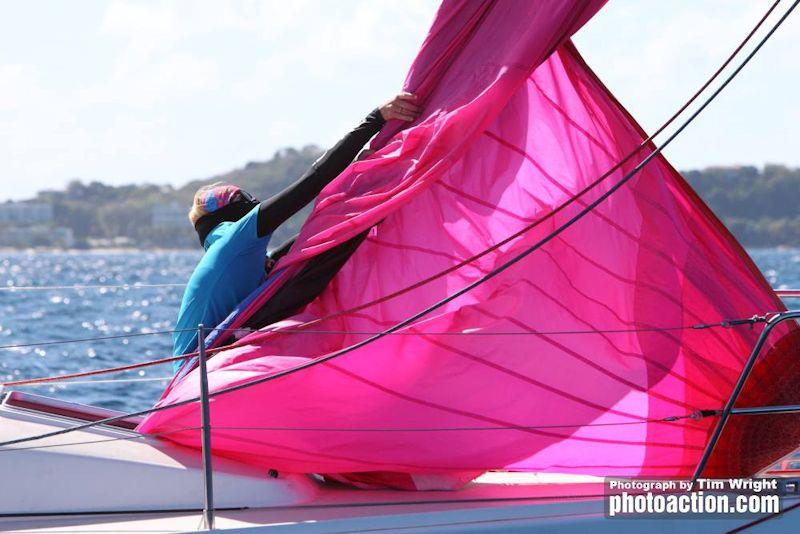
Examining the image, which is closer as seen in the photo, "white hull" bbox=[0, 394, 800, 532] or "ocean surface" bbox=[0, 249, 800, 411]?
"white hull" bbox=[0, 394, 800, 532]

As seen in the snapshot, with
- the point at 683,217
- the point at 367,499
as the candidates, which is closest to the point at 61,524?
the point at 367,499

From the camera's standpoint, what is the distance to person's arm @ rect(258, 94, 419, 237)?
3842 millimetres

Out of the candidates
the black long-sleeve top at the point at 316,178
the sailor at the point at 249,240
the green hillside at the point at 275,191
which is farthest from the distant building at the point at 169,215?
the black long-sleeve top at the point at 316,178

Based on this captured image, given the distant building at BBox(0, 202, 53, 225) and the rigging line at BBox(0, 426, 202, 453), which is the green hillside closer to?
the distant building at BBox(0, 202, 53, 225)

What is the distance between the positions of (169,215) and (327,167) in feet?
220

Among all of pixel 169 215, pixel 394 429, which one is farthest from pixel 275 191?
pixel 394 429

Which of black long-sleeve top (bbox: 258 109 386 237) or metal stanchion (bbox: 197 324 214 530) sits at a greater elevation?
black long-sleeve top (bbox: 258 109 386 237)

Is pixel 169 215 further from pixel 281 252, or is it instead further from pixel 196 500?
pixel 196 500

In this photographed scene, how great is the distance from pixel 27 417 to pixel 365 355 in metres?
1.03

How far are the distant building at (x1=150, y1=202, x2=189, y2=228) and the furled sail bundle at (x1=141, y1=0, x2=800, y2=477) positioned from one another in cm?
6213

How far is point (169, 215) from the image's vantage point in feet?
228

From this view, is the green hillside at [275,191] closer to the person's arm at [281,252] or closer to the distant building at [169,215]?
the distant building at [169,215]

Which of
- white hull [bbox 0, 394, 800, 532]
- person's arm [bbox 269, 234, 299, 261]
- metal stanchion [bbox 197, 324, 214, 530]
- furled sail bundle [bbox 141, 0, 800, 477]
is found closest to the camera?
metal stanchion [bbox 197, 324, 214, 530]

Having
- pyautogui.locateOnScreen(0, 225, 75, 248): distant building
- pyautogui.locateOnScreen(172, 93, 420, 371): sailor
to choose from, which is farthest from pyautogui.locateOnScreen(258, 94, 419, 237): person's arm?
pyautogui.locateOnScreen(0, 225, 75, 248): distant building
